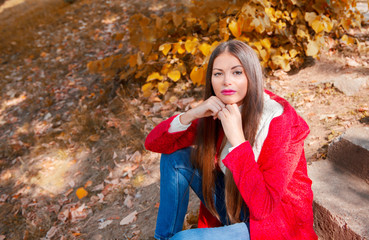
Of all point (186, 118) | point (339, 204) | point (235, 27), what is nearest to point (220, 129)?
point (186, 118)

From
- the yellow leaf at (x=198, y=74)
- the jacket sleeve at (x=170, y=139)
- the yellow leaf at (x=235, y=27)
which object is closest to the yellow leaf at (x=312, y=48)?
the yellow leaf at (x=235, y=27)

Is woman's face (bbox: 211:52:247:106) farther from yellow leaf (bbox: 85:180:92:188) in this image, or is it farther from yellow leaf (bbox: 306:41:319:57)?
yellow leaf (bbox: 85:180:92:188)

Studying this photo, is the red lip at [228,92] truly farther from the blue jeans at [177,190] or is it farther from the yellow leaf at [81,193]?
the yellow leaf at [81,193]

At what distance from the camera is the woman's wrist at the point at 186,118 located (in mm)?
1855

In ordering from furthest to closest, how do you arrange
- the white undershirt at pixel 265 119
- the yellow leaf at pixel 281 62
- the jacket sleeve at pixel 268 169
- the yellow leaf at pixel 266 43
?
the yellow leaf at pixel 281 62 → the yellow leaf at pixel 266 43 → the white undershirt at pixel 265 119 → the jacket sleeve at pixel 268 169

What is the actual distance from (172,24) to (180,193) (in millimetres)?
2441

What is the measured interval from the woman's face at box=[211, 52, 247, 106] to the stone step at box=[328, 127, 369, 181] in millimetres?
1001

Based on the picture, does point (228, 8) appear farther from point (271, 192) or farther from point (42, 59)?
point (42, 59)

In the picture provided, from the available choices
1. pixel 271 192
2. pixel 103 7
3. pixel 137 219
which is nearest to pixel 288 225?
pixel 271 192

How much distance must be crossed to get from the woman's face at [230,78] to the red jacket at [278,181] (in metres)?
0.23

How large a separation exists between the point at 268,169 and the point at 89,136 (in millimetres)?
3078

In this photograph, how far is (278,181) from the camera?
1.45m

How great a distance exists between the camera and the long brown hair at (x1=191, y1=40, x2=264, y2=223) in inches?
64.5

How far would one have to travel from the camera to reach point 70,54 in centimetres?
623
